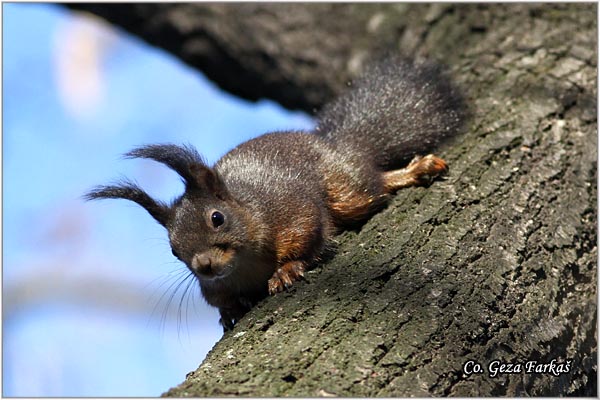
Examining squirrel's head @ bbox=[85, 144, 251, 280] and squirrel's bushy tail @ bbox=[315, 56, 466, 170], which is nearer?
squirrel's head @ bbox=[85, 144, 251, 280]

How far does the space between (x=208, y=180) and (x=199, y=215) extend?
0.65 ft

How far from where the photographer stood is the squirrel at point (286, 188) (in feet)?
11.7

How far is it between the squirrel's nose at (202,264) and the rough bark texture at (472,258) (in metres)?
0.44

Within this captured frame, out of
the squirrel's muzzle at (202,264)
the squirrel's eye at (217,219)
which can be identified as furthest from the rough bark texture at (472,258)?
the squirrel's eye at (217,219)

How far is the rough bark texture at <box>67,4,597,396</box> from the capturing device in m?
2.55

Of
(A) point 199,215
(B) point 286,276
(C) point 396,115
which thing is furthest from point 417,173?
(A) point 199,215

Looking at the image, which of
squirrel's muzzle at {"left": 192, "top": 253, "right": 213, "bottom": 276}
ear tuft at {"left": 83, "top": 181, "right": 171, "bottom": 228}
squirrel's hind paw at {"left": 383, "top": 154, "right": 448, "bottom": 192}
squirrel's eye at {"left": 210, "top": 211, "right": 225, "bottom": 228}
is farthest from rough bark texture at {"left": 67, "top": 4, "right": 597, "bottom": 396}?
ear tuft at {"left": 83, "top": 181, "right": 171, "bottom": 228}

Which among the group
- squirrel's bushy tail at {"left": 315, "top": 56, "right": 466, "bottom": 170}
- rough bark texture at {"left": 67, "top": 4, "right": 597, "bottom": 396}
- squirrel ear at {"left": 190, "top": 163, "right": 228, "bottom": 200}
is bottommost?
rough bark texture at {"left": 67, "top": 4, "right": 597, "bottom": 396}

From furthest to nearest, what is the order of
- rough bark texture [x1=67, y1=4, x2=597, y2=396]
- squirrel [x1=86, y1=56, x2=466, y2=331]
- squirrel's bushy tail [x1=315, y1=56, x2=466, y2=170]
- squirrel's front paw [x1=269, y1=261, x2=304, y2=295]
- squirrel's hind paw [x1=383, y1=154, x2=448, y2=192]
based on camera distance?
squirrel's bushy tail [x1=315, y1=56, x2=466, y2=170] → squirrel's hind paw [x1=383, y1=154, x2=448, y2=192] → squirrel [x1=86, y1=56, x2=466, y2=331] → squirrel's front paw [x1=269, y1=261, x2=304, y2=295] → rough bark texture [x1=67, y1=4, x2=597, y2=396]

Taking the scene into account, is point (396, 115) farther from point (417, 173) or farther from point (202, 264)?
point (202, 264)

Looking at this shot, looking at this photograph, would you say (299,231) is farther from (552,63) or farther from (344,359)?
(552,63)

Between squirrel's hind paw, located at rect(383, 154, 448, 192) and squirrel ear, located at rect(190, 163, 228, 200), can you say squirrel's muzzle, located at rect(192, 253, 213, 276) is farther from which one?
squirrel's hind paw, located at rect(383, 154, 448, 192)

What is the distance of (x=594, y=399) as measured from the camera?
302cm

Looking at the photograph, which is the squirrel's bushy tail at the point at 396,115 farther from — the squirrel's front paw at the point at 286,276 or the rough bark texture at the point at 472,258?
the squirrel's front paw at the point at 286,276
